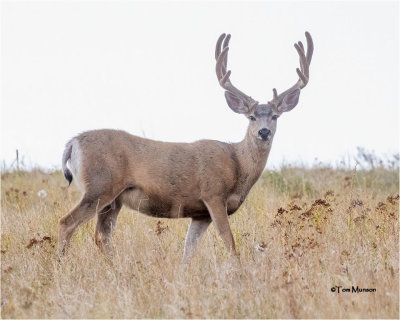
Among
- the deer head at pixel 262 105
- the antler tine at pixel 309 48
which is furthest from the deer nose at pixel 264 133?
the antler tine at pixel 309 48

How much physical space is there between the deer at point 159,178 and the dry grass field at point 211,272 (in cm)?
20

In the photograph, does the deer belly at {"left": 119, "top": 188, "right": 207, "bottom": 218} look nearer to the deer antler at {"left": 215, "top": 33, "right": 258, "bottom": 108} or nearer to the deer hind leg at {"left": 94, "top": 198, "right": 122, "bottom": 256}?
the deer hind leg at {"left": 94, "top": 198, "right": 122, "bottom": 256}

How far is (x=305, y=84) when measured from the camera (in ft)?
24.0

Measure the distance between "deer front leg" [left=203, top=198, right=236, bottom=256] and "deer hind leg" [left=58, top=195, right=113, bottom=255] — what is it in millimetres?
937

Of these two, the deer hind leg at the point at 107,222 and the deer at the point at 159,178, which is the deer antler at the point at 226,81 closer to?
the deer at the point at 159,178

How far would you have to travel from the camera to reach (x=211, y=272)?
17.3 ft

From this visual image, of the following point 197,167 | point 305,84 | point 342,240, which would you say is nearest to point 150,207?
point 197,167

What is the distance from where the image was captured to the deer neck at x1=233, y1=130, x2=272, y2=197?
667cm

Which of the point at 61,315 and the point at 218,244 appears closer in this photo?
the point at 61,315

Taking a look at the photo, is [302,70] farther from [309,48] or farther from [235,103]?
[235,103]

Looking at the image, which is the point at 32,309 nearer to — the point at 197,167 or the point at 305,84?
the point at 197,167

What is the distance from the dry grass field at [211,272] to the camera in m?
4.45

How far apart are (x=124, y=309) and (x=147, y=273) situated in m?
0.68

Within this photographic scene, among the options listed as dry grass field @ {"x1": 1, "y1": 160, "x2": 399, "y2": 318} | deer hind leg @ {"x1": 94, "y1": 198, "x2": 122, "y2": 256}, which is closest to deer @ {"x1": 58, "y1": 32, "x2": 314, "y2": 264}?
deer hind leg @ {"x1": 94, "y1": 198, "x2": 122, "y2": 256}
